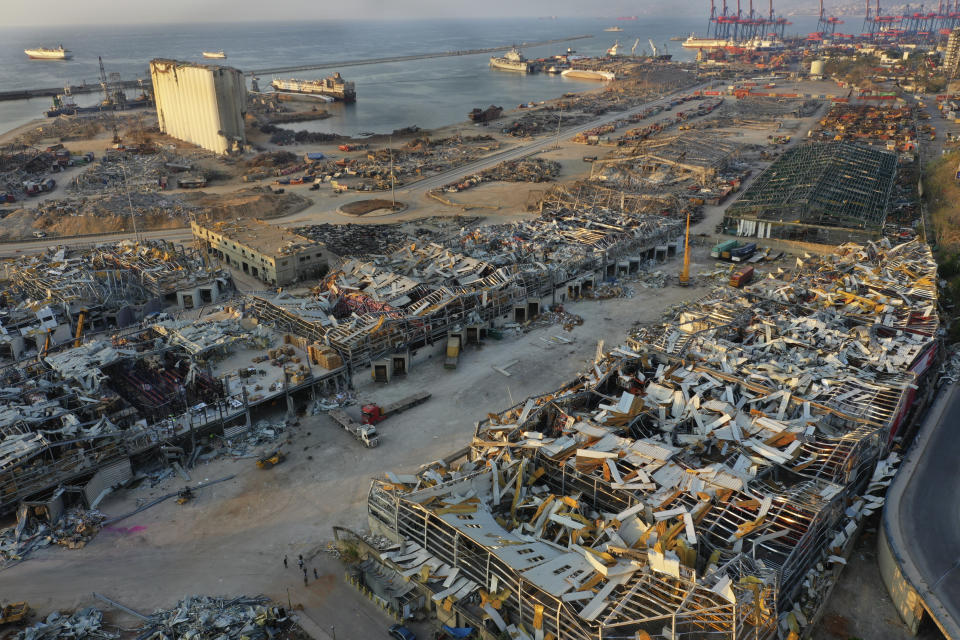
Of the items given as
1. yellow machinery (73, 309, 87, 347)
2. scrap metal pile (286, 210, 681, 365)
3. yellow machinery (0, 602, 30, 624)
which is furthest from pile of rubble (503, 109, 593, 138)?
yellow machinery (0, 602, 30, 624)

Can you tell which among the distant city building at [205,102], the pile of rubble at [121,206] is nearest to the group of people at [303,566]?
the pile of rubble at [121,206]

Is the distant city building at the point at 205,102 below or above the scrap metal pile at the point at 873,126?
above

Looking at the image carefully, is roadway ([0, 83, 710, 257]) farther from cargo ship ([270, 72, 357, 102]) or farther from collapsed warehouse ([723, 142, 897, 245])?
cargo ship ([270, 72, 357, 102])

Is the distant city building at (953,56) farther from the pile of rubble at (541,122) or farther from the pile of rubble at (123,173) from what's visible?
the pile of rubble at (123,173)

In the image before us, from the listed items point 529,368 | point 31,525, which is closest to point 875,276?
point 529,368

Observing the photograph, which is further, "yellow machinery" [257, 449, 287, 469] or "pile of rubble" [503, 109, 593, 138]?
"pile of rubble" [503, 109, 593, 138]

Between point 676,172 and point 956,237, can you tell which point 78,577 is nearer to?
point 956,237

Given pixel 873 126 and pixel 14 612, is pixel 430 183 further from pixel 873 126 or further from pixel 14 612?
pixel 873 126
